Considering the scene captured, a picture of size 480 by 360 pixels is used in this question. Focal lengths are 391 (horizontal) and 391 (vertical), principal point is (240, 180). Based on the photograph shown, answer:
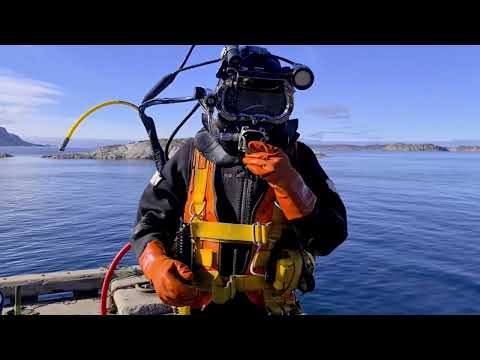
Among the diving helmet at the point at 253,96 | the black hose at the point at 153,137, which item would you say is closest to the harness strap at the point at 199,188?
the diving helmet at the point at 253,96

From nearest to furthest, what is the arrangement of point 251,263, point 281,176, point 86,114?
point 281,176
point 251,263
point 86,114

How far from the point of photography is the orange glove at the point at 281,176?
204 cm

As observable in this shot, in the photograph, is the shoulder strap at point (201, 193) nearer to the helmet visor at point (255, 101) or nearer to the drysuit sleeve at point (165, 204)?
the drysuit sleeve at point (165, 204)

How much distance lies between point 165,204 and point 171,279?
0.52 m

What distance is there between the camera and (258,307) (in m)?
2.45

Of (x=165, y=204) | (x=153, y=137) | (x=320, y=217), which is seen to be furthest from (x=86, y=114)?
(x=320, y=217)

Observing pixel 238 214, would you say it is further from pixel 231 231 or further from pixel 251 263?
pixel 251 263

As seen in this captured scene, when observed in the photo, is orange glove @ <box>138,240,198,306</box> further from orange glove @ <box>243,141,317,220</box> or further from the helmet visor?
the helmet visor

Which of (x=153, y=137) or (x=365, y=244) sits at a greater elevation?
(x=153, y=137)

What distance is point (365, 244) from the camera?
15930mm

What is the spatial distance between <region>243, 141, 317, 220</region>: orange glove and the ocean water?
27.1 feet
